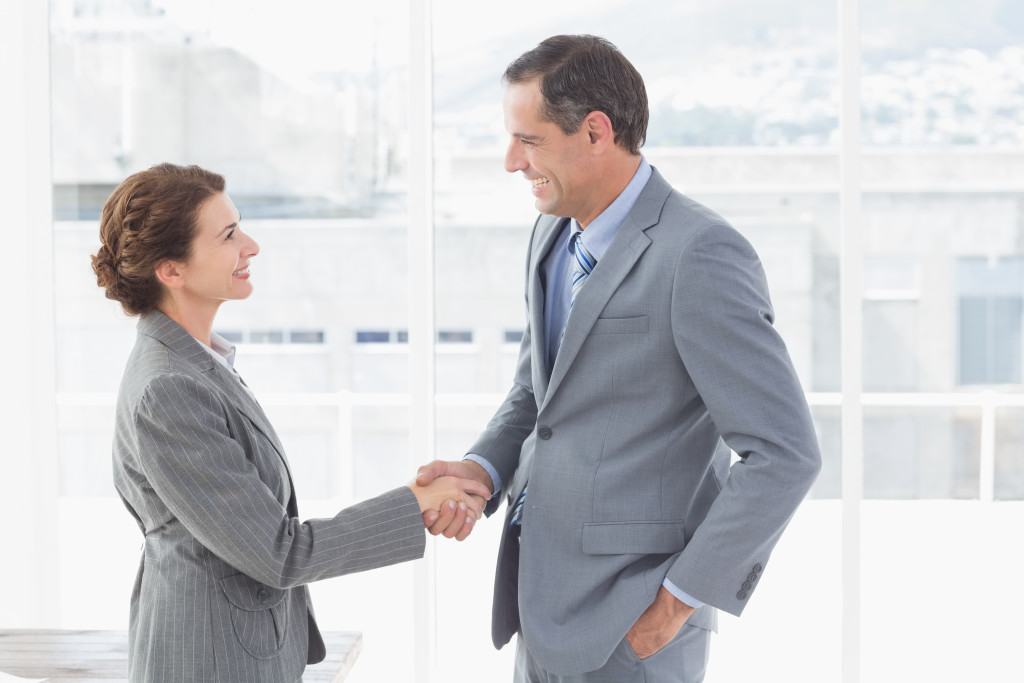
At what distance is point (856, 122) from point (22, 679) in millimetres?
2514

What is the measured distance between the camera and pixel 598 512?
1.49m

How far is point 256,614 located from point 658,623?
642mm

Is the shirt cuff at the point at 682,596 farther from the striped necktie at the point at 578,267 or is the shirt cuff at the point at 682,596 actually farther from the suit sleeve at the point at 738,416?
the striped necktie at the point at 578,267

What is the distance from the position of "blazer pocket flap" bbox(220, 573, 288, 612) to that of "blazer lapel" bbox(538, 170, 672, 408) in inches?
21.8

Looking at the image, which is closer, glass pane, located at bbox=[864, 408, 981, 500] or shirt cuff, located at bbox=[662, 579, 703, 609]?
shirt cuff, located at bbox=[662, 579, 703, 609]

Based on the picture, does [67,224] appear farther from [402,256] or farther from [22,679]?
[22,679]

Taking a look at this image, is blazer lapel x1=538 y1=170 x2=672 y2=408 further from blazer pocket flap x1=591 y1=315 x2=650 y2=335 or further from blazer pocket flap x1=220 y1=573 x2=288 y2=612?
blazer pocket flap x1=220 y1=573 x2=288 y2=612

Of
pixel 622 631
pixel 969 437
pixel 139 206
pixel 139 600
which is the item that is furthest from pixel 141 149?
pixel 969 437

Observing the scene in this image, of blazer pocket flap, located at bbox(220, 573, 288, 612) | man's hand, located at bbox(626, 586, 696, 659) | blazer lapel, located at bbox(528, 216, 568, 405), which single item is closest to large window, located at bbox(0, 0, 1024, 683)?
blazer lapel, located at bbox(528, 216, 568, 405)

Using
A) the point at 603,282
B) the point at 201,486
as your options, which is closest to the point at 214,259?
the point at 201,486

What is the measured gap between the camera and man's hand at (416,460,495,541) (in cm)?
178

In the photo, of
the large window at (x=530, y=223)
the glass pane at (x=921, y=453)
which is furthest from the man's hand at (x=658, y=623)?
the glass pane at (x=921, y=453)

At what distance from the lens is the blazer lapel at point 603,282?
149 cm

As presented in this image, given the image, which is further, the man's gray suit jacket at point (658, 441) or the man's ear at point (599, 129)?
the man's ear at point (599, 129)
